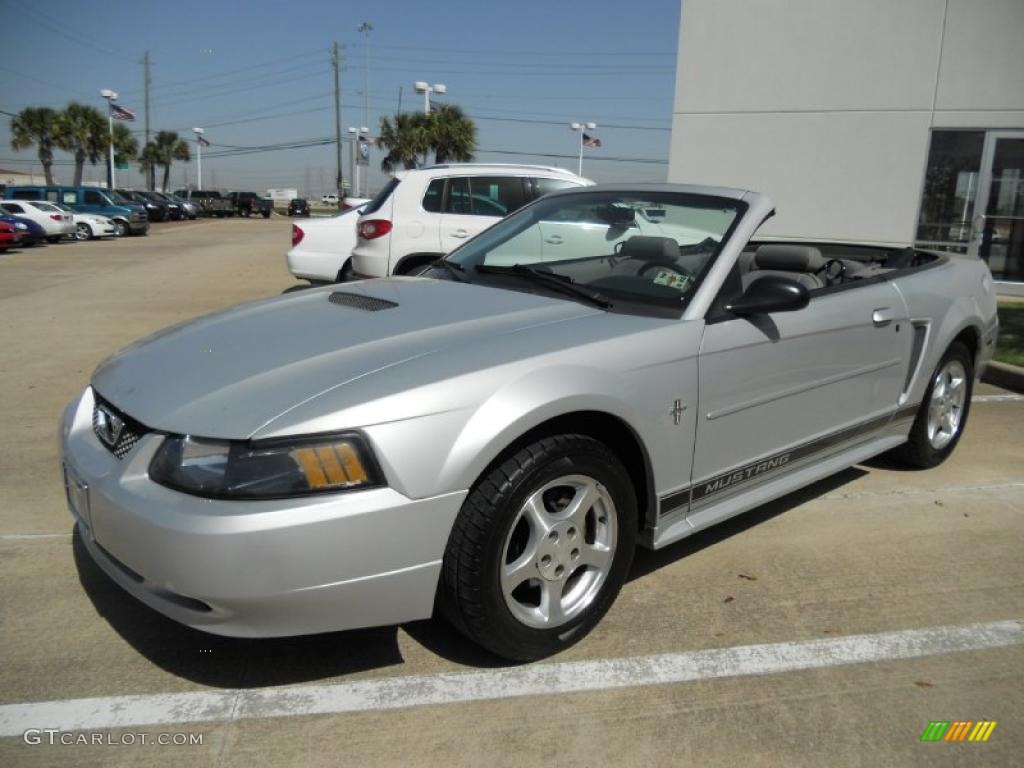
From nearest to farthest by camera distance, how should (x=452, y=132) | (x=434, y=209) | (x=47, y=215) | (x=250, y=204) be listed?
(x=434, y=209), (x=47, y=215), (x=452, y=132), (x=250, y=204)

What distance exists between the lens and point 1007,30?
11898 millimetres

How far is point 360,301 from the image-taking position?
3.40m

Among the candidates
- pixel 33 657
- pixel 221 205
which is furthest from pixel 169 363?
pixel 221 205

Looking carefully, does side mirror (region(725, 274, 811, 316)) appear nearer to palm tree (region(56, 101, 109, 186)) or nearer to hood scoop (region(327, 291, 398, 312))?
hood scoop (region(327, 291, 398, 312))

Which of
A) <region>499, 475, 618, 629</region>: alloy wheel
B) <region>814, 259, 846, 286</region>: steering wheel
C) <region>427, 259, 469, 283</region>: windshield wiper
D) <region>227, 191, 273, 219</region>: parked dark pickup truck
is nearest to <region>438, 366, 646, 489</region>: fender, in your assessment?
<region>499, 475, 618, 629</region>: alloy wheel

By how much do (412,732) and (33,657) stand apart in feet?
4.41

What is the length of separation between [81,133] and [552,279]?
63153 mm

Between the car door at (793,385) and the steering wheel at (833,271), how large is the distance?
0.67m

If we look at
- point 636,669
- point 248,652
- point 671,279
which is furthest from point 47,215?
point 636,669

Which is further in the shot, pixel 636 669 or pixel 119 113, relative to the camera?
pixel 119 113

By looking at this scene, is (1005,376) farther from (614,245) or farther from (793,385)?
(614,245)

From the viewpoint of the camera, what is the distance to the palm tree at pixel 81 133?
185ft

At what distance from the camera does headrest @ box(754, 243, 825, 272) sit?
4.36 meters

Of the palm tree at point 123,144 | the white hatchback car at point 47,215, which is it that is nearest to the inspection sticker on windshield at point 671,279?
the white hatchback car at point 47,215
